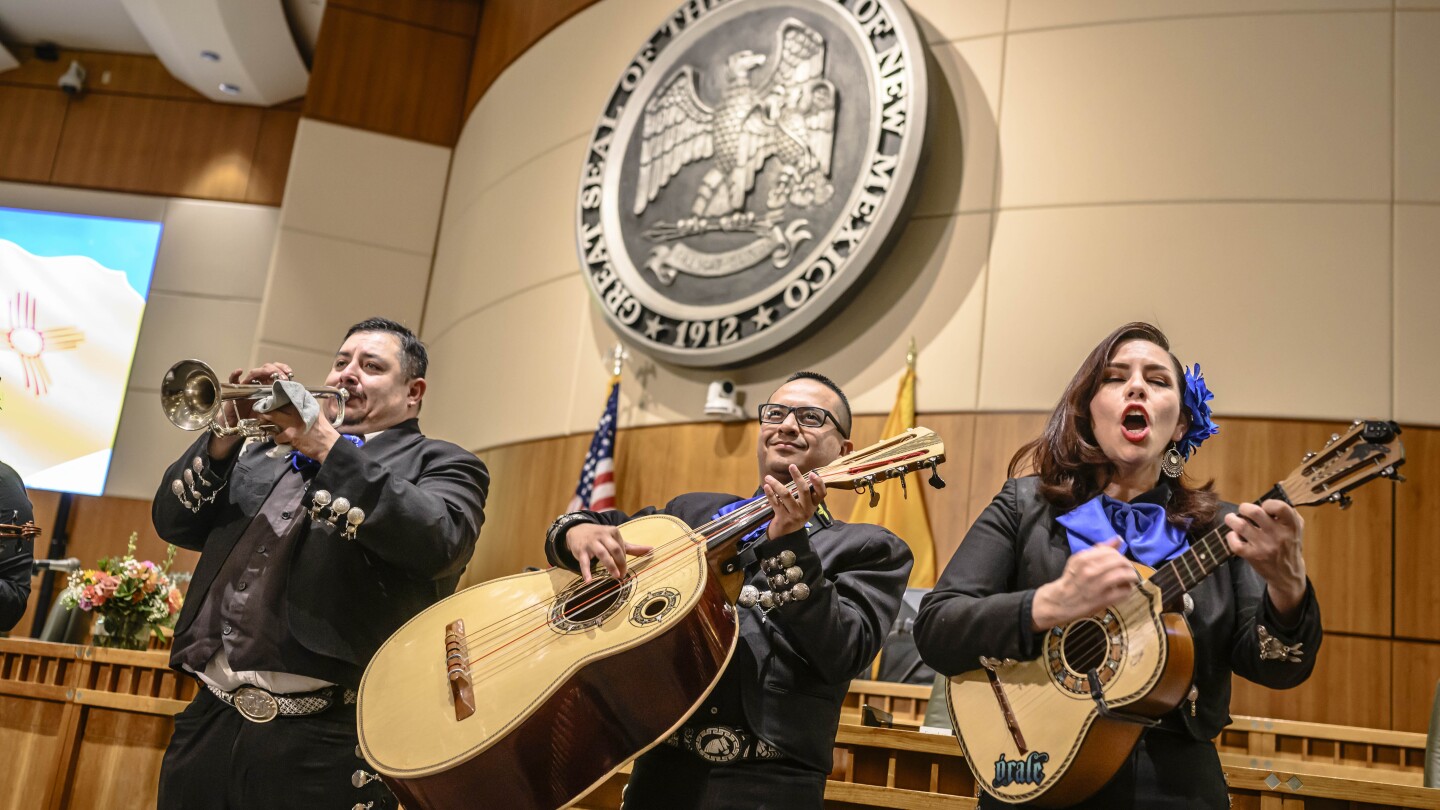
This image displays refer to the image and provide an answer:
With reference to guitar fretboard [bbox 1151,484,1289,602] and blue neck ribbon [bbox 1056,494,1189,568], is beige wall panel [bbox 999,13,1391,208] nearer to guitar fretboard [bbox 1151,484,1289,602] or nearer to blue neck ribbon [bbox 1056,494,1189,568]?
blue neck ribbon [bbox 1056,494,1189,568]

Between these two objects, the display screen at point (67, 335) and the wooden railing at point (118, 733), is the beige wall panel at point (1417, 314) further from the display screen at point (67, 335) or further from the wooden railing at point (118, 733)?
the display screen at point (67, 335)

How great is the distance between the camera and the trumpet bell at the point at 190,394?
2.42 m

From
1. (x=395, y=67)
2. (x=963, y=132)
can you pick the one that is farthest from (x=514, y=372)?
(x=395, y=67)

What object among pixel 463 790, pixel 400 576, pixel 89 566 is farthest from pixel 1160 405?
pixel 89 566

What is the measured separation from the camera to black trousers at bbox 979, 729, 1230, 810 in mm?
1665

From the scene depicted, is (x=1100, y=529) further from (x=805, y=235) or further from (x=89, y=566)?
(x=89, y=566)

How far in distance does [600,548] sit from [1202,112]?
3510 mm

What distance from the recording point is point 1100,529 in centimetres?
184

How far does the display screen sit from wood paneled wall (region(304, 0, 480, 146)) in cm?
207

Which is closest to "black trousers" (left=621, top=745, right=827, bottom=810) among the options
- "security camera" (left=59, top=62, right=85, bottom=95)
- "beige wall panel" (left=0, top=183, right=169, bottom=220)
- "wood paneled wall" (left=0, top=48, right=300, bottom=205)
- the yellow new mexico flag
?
the yellow new mexico flag

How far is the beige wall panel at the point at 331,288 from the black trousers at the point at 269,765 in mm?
5759

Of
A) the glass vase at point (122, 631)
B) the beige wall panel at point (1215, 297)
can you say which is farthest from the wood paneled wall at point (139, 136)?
the beige wall panel at point (1215, 297)

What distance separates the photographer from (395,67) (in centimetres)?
824

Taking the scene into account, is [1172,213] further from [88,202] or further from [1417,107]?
[88,202]
